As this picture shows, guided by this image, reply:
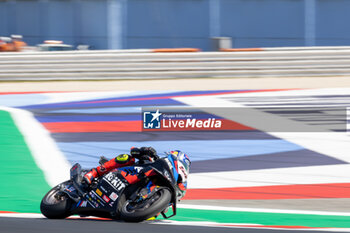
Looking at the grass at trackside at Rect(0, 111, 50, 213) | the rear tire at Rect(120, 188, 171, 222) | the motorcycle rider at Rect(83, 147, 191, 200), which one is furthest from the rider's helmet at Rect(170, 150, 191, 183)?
the grass at trackside at Rect(0, 111, 50, 213)

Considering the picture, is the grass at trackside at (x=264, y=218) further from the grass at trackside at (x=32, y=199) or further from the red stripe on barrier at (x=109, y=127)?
the red stripe on barrier at (x=109, y=127)

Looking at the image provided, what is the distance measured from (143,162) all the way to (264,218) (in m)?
1.50

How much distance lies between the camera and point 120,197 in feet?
18.7

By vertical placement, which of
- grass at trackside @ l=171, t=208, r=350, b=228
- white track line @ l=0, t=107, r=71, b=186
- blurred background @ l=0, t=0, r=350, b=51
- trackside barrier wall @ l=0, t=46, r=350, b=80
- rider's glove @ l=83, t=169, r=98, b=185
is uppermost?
blurred background @ l=0, t=0, r=350, b=51

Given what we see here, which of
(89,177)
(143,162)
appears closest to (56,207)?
(89,177)

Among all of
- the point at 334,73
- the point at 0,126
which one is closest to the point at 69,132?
the point at 0,126

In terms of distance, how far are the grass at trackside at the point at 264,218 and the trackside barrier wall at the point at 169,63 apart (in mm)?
10005

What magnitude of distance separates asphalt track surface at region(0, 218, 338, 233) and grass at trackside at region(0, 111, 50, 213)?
1.14 m

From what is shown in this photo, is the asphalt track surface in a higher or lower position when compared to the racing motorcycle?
lower

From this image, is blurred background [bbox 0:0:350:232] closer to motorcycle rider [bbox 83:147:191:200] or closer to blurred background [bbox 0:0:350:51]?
blurred background [bbox 0:0:350:51]

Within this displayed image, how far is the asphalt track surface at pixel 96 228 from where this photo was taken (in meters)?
5.24

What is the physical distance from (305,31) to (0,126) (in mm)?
15462

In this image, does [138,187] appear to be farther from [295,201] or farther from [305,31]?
[305,31]

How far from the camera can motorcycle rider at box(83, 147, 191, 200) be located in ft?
18.9
